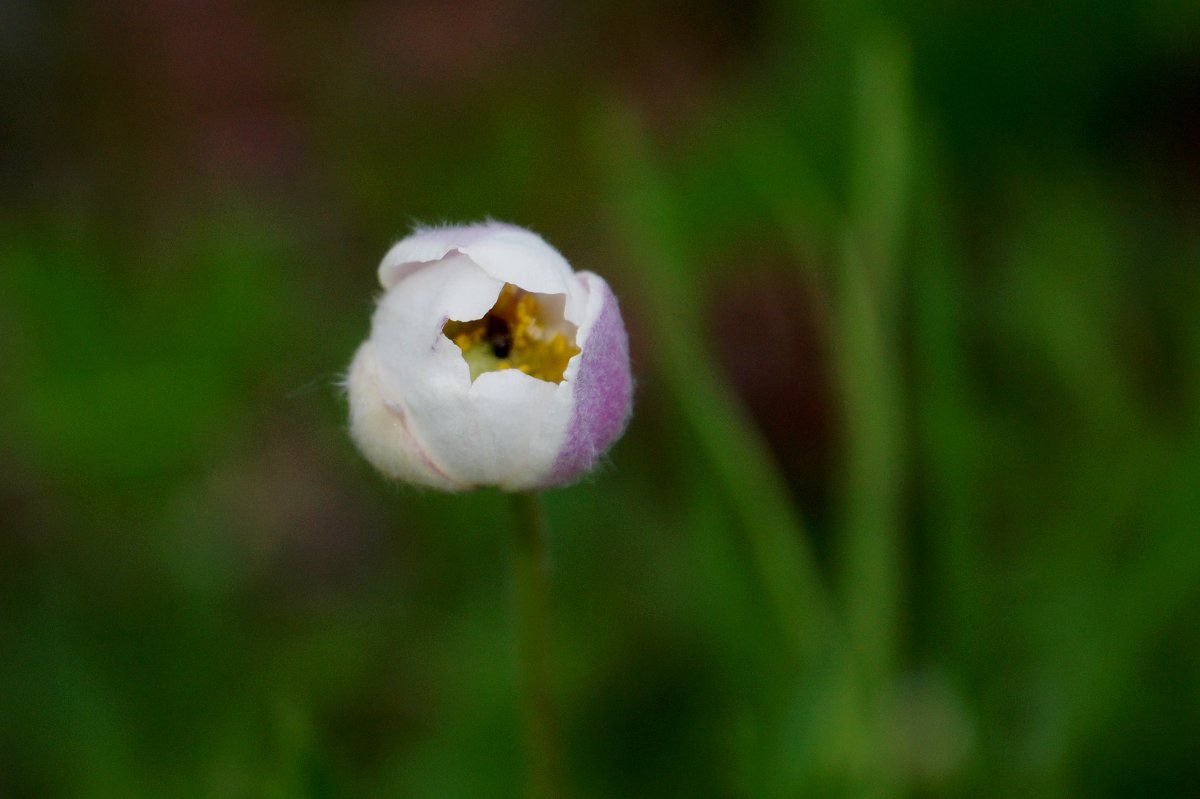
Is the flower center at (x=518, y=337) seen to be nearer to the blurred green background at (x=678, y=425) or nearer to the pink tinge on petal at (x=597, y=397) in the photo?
the pink tinge on petal at (x=597, y=397)

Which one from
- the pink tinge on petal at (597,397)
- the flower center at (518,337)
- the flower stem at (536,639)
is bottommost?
the flower stem at (536,639)

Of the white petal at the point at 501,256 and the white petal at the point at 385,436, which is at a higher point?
the white petal at the point at 501,256

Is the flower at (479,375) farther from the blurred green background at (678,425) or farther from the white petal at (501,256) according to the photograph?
the blurred green background at (678,425)

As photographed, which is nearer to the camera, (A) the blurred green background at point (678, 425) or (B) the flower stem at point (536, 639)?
(B) the flower stem at point (536, 639)

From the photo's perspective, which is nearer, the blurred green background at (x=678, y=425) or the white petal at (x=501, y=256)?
the white petal at (x=501, y=256)

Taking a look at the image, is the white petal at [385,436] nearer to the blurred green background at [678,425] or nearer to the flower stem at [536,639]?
the flower stem at [536,639]

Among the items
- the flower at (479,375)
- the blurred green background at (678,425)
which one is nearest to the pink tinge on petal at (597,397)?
the flower at (479,375)

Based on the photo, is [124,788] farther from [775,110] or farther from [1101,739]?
[775,110]
